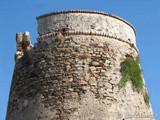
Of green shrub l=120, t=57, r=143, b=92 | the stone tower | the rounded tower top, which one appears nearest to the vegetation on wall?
green shrub l=120, t=57, r=143, b=92

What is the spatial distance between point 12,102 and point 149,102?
3823mm

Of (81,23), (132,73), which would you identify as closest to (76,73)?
(81,23)

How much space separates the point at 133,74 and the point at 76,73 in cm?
167

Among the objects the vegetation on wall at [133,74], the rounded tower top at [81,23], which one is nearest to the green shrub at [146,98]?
the vegetation on wall at [133,74]

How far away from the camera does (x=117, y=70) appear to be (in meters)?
11.1

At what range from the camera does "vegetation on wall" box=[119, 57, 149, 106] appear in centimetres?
1116

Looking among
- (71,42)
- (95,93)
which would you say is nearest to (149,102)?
(95,93)

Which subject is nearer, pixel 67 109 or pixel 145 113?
pixel 67 109

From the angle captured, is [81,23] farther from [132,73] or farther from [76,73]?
[132,73]

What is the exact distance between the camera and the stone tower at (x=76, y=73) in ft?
34.5

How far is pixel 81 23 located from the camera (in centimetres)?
1130

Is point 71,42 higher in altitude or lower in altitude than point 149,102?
higher

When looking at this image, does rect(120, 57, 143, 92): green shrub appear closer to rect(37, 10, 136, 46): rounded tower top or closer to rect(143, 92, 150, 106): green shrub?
rect(143, 92, 150, 106): green shrub

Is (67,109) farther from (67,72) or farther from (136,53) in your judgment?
(136,53)
